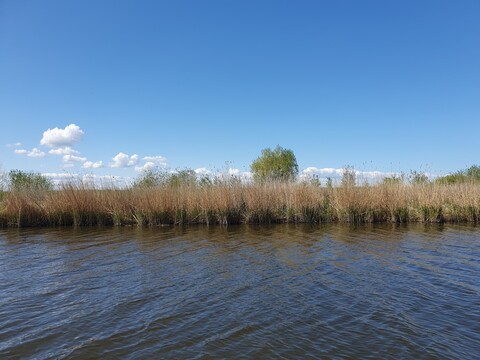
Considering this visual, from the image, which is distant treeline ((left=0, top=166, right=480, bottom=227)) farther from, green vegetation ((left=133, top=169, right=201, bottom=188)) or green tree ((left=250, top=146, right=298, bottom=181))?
green tree ((left=250, top=146, right=298, bottom=181))

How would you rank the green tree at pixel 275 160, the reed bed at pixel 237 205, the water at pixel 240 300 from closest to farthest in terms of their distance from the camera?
the water at pixel 240 300 → the reed bed at pixel 237 205 → the green tree at pixel 275 160

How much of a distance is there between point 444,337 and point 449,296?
1578mm

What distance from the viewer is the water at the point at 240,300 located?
143 inches

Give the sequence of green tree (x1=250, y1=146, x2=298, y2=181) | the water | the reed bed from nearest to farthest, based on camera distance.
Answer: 1. the water
2. the reed bed
3. green tree (x1=250, y1=146, x2=298, y2=181)

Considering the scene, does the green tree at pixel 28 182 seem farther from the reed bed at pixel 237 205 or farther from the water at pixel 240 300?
the water at pixel 240 300

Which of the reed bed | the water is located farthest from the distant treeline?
the water

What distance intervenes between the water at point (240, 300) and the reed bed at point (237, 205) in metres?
4.58

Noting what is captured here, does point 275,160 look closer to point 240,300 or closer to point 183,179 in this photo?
point 183,179

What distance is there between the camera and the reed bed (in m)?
13.9

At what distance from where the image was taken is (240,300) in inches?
197

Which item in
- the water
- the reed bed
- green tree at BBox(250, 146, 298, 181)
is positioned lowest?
the water

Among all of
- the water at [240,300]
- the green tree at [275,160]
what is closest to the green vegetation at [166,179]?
the water at [240,300]

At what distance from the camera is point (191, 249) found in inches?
348

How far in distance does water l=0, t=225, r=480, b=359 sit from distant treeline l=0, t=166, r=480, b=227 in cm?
461
